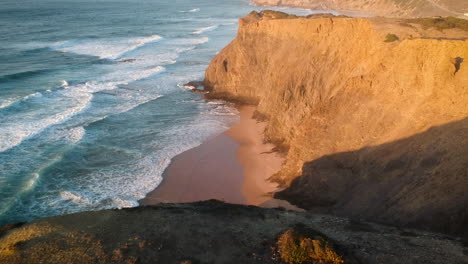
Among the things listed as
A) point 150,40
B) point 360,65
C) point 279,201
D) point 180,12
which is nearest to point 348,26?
point 360,65

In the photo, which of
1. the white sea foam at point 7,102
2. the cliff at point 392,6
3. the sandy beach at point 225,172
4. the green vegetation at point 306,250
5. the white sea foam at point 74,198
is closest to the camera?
the green vegetation at point 306,250

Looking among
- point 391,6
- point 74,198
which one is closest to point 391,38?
point 74,198

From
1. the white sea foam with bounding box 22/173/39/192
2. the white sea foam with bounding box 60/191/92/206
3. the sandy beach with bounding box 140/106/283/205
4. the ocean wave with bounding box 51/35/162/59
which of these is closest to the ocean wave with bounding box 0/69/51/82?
the ocean wave with bounding box 51/35/162/59

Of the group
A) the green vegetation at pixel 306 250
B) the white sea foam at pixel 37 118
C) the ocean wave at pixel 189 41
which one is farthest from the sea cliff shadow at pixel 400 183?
the ocean wave at pixel 189 41

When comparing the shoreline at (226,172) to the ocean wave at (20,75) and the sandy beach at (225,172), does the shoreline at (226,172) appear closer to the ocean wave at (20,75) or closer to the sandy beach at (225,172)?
the sandy beach at (225,172)

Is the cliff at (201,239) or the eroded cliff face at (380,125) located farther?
the eroded cliff face at (380,125)

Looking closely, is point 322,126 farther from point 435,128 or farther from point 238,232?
point 238,232

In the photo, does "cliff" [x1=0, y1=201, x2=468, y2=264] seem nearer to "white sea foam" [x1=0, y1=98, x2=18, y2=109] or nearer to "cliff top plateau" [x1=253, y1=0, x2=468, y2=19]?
"white sea foam" [x1=0, y1=98, x2=18, y2=109]
